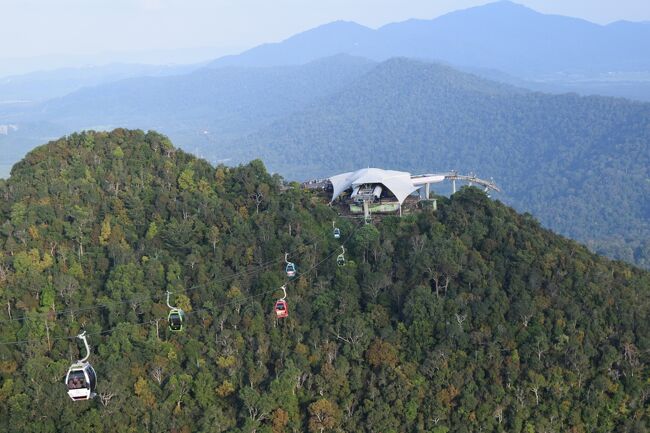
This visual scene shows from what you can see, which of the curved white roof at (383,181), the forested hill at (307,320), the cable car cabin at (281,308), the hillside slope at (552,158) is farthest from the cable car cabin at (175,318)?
the hillside slope at (552,158)

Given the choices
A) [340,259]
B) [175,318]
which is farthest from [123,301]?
[340,259]

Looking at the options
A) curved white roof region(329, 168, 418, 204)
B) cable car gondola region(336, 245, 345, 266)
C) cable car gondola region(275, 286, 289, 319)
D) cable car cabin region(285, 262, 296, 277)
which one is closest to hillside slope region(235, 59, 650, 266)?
curved white roof region(329, 168, 418, 204)

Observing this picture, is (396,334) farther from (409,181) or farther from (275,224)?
(409,181)

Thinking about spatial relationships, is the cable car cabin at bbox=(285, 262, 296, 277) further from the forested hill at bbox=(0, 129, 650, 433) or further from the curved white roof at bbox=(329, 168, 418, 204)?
the curved white roof at bbox=(329, 168, 418, 204)

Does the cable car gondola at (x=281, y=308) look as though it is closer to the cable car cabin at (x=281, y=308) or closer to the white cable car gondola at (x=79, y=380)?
the cable car cabin at (x=281, y=308)

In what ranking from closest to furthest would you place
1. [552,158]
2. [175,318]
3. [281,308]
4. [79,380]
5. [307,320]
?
[79,380]
[175,318]
[281,308]
[307,320]
[552,158]

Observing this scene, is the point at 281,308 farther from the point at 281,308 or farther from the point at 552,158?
the point at 552,158

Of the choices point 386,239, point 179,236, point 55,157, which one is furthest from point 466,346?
point 55,157
